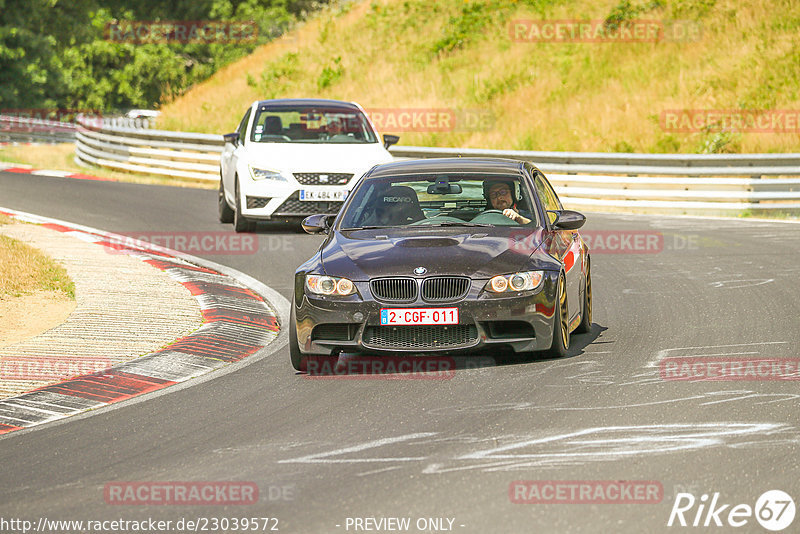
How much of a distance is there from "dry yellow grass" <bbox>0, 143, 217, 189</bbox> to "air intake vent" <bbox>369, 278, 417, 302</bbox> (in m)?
17.5

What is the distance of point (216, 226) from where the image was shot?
18594 mm

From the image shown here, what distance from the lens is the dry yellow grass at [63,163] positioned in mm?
26544

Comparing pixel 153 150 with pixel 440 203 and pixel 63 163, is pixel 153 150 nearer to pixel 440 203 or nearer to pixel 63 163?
pixel 63 163

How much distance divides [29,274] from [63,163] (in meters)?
20.3

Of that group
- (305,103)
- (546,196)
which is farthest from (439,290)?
(305,103)

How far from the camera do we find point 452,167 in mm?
10500

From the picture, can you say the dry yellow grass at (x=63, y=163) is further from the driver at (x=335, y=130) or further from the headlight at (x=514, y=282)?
the headlight at (x=514, y=282)

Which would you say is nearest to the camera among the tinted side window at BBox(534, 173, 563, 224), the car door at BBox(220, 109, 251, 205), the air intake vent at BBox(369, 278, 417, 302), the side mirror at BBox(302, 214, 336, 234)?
the air intake vent at BBox(369, 278, 417, 302)

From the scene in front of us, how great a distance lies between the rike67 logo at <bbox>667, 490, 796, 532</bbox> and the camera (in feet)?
17.6

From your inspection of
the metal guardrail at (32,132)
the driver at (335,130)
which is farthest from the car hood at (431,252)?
the metal guardrail at (32,132)

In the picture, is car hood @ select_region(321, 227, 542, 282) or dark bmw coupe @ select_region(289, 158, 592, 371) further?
car hood @ select_region(321, 227, 542, 282)

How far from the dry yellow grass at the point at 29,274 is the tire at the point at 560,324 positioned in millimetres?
5143

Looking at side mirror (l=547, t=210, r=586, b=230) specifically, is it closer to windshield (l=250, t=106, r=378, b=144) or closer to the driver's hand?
the driver's hand

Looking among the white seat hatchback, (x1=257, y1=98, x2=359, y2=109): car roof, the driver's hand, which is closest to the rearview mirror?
the driver's hand
